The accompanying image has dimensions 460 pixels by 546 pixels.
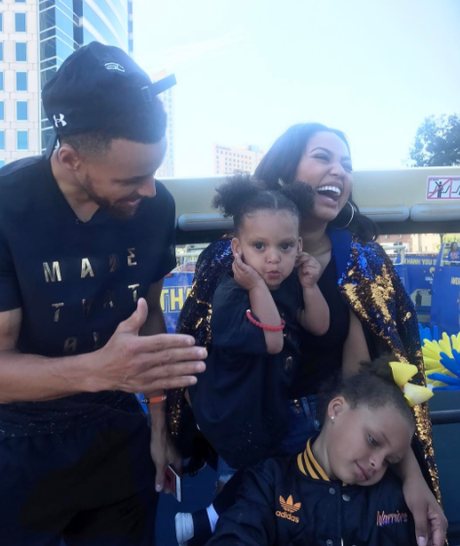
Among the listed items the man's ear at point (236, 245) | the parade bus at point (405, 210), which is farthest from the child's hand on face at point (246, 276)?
the parade bus at point (405, 210)

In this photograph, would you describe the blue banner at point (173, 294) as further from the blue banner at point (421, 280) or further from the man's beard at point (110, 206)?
the blue banner at point (421, 280)

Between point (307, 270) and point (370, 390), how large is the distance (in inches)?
17.5

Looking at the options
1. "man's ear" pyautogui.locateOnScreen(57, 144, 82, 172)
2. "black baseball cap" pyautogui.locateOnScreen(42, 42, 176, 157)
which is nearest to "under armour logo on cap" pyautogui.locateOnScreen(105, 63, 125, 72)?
"black baseball cap" pyautogui.locateOnScreen(42, 42, 176, 157)

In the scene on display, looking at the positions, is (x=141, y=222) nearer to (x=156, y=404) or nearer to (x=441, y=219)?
(x=156, y=404)

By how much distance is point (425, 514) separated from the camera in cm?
144

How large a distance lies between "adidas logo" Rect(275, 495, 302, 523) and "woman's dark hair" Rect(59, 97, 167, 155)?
116 cm

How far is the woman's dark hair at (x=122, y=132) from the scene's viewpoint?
1.21 m

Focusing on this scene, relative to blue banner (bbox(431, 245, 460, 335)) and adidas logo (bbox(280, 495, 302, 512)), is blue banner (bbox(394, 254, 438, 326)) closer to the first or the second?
blue banner (bbox(431, 245, 460, 335))

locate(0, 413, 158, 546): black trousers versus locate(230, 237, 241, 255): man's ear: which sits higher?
locate(230, 237, 241, 255): man's ear

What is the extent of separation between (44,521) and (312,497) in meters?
0.83

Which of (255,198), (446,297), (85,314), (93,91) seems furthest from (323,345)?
(446,297)

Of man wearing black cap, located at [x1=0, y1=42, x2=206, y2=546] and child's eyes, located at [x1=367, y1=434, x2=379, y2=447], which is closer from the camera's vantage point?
man wearing black cap, located at [x1=0, y1=42, x2=206, y2=546]

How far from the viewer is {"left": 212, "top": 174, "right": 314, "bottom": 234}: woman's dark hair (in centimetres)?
150

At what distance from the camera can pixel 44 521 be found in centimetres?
139
